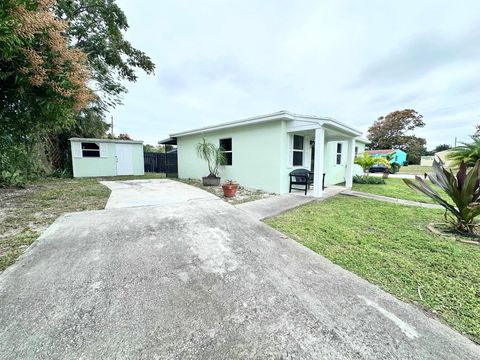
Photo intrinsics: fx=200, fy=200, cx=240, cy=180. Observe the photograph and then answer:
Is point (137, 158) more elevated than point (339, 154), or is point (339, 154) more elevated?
point (339, 154)

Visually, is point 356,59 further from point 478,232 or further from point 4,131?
point 4,131

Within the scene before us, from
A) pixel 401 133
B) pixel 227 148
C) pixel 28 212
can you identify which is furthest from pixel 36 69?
pixel 401 133

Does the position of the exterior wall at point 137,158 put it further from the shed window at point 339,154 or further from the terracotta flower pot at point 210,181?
the shed window at point 339,154

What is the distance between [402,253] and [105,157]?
585 inches

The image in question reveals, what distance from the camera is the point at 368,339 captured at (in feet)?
4.91

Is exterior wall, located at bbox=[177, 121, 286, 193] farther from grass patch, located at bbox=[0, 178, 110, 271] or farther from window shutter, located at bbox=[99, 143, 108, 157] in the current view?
window shutter, located at bbox=[99, 143, 108, 157]

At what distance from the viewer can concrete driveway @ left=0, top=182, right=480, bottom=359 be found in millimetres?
1410

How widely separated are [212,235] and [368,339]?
97.0 inches

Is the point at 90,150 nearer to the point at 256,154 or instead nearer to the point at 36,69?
the point at 256,154

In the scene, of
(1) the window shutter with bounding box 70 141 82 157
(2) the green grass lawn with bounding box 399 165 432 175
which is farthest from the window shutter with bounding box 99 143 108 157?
(2) the green grass lawn with bounding box 399 165 432 175

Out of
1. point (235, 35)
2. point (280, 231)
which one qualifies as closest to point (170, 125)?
point (235, 35)

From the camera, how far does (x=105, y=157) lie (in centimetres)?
1272

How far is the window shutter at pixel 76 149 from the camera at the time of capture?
11805mm

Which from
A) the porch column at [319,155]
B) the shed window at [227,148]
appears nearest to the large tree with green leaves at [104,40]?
the shed window at [227,148]
